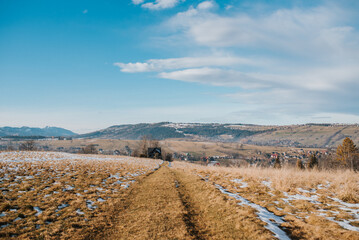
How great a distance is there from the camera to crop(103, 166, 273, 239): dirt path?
633 cm

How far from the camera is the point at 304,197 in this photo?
973cm

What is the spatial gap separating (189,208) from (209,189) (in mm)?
3106

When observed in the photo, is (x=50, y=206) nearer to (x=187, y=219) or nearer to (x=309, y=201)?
(x=187, y=219)

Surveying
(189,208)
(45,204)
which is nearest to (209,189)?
(189,208)

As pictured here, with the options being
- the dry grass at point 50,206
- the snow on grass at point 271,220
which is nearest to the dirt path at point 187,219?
the snow on grass at point 271,220

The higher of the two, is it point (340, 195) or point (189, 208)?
point (340, 195)

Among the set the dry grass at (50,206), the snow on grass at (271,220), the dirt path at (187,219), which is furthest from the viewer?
the dry grass at (50,206)

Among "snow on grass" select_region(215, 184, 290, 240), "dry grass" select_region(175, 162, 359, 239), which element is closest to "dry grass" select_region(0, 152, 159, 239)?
"snow on grass" select_region(215, 184, 290, 240)

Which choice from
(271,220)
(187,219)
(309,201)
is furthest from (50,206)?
(309,201)

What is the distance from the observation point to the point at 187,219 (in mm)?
7703

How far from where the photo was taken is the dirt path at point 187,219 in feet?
20.8

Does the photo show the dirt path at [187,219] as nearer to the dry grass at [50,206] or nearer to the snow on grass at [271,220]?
the snow on grass at [271,220]

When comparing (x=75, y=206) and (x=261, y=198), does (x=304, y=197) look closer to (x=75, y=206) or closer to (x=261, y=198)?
(x=261, y=198)

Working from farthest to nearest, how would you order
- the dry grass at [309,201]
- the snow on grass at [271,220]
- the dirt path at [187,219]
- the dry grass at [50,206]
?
the dry grass at [50,206] < the dirt path at [187,219] < the dry grass at [309,201] < the snow on grass at [271,220]
